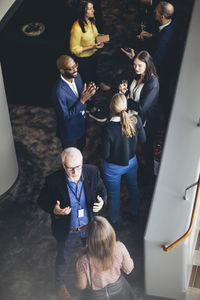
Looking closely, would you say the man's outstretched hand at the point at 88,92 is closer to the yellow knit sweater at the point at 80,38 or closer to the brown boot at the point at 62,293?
the yellow knit sweater at the point at 80,38

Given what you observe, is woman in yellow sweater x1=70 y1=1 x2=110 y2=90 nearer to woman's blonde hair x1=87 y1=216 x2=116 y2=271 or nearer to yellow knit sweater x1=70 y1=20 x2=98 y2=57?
yellow knit sweater x1=70 y1=20 x2=98 y2=57

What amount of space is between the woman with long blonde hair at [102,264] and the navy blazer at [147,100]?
222cm

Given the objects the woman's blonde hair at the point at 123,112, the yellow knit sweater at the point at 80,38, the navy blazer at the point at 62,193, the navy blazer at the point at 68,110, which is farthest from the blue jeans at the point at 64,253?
the yellow knit sweater at the point at 80,38

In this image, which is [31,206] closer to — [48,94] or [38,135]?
[38,135]

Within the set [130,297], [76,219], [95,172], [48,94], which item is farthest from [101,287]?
[48,94]

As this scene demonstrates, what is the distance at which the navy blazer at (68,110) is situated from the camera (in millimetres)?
5930

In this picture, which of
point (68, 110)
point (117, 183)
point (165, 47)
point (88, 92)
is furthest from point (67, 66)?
point (165, 47)

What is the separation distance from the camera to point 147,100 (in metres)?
6.19

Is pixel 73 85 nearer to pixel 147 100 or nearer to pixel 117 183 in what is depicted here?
pixel 147 100

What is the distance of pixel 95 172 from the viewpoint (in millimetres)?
5191

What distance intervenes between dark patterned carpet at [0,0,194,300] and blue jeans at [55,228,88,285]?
0.13 meters

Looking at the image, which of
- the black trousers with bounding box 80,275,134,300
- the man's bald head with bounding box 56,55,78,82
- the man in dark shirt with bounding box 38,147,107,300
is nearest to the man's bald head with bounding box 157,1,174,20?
the man's bald head with bounding box 56,55,78,82

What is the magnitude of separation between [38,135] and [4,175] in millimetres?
1222

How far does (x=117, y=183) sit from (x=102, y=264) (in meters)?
1.56
